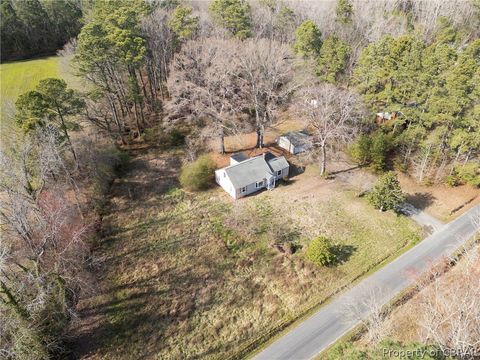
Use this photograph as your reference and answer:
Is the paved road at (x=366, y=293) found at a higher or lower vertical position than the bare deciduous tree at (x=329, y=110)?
lower

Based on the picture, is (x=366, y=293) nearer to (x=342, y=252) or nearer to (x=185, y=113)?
(x=342, y=252)

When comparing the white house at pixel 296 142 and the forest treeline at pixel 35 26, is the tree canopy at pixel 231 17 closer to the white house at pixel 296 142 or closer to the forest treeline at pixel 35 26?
the white house at pixel 296 142

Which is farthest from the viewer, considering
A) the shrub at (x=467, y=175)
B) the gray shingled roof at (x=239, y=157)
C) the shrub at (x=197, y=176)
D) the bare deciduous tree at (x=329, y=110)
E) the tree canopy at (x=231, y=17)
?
the tree canopy at (x=231, y=17)

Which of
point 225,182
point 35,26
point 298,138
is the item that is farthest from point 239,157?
point 35,26

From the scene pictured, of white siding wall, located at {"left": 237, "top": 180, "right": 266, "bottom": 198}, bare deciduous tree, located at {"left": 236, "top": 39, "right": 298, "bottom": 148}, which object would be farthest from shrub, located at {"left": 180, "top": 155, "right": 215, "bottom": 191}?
bare deciduous tree, located at {"left": 236, "top": 39, "right": 298, "bottom": 148}

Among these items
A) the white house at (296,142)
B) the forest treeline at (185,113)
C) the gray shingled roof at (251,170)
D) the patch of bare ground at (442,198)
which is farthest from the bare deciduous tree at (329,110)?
the patch of bare ground at (442,198)

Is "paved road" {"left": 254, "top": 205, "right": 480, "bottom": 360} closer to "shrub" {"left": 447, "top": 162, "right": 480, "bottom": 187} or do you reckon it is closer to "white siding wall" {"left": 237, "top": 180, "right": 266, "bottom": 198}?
"shrub" {"left": 447, "top": 162, "right": 480, "bottom": 187}
